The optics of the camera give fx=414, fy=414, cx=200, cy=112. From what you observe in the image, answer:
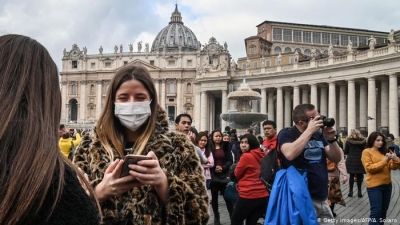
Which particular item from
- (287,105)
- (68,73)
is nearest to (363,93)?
(287,105)

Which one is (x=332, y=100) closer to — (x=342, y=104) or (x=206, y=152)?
(x=342, y=104)

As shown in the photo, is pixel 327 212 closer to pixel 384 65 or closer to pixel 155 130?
pixel 155 130

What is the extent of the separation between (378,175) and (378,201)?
41cm

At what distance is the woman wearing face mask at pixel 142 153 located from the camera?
8.05ft

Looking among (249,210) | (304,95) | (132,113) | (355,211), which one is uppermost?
(304,95)

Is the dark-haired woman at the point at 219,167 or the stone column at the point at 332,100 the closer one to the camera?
the dark-haired woman at the point at 219,167

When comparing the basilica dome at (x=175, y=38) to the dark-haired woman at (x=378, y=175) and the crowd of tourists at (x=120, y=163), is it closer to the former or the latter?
the dark-haired woman at (x=378, y=175)

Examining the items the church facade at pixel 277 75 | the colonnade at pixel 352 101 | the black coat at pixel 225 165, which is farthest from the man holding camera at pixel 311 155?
the colonnade at pixel 352 101

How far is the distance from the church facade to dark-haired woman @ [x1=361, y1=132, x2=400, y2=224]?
11889mm

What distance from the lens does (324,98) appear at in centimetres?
4616

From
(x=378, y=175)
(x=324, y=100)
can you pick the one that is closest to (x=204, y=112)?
(x=324, y=100)

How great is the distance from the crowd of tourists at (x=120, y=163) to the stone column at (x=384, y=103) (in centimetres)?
3431

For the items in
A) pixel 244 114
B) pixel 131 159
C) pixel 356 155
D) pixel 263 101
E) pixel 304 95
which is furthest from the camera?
pixel 263 101

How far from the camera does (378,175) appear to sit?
668 centimetres
